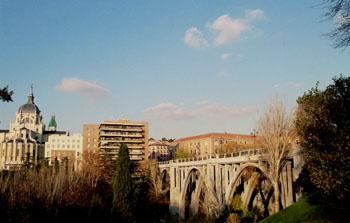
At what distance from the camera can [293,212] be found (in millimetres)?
18062

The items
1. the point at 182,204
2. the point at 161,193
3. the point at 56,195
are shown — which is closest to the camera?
the point at 56,195

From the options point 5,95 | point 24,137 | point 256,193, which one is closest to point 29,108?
point 24,137

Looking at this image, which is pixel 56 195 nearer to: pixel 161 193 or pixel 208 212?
pixel 208 212

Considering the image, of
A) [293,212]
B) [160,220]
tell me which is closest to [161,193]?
[160,220]

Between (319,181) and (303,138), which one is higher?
(303,138)

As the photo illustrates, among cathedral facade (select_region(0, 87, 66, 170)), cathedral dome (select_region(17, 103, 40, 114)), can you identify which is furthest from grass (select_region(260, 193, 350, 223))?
cathedral dome (select_region(17, 103, 40, 114))

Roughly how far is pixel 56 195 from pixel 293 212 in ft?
97.3

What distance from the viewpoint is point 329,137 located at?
563 inches

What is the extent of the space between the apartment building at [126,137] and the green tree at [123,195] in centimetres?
3613

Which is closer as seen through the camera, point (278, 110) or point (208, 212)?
point (278, 110)

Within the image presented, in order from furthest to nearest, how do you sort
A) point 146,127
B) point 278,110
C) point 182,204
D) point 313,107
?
point 146,127 < point 182,204 < point 278,110 < point 313,107

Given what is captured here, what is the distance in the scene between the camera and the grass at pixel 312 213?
14.0 metres

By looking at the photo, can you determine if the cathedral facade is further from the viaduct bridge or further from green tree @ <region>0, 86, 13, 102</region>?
green tree @ <region>0, 86, 13, 102</region>

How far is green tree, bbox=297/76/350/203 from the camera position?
1329 centimetres
